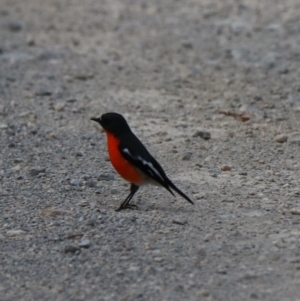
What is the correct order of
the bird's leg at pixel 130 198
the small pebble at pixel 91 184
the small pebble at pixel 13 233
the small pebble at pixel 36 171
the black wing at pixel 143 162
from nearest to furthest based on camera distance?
the small pebble at pixel 13 233 < the black wing at pixel 143 162 < the bird's leg at pixel 130 198 < the small pebble at pixel 91 184 < the small pebble at pixel 36 171

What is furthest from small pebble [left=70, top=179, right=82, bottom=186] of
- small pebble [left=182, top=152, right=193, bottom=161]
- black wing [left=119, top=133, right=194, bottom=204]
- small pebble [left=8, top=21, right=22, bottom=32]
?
small pebble [left=8, top=21, right=22, bottom=32]

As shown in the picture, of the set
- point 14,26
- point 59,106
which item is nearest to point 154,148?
point 59,106

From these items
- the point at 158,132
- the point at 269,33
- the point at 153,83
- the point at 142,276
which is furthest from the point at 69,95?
the point at 142,276

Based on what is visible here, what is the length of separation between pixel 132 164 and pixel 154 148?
5.85 feet

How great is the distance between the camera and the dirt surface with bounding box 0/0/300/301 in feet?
17.1

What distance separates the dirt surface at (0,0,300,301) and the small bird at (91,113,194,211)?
0.63 ft

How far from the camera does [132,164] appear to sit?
20.6ft

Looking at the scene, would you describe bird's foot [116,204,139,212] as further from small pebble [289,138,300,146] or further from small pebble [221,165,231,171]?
small pebble [289,138,300,146]

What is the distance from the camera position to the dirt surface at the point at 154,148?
17.1 ft

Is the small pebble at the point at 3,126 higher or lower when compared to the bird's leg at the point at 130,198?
lower

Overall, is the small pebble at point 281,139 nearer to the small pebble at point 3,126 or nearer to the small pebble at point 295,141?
the small pebble at point 295,141

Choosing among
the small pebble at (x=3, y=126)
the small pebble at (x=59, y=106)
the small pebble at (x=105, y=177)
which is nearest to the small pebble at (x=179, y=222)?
the small pebble at (x=105, y=177)

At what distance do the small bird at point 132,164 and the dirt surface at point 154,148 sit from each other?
191mm

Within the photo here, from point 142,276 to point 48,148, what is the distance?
10.4ft
